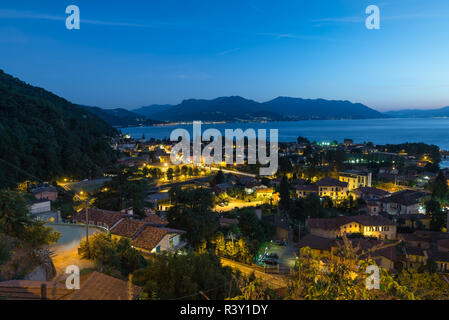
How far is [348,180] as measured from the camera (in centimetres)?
2448

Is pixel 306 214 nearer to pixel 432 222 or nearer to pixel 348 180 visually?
pixel 432 222

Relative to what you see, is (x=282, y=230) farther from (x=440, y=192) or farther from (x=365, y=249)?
(x=440, y=192)

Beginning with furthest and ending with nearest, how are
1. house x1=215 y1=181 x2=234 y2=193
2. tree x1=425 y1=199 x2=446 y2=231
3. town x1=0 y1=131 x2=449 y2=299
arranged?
1. house x1=215 y1=181 x2=234 y2=193
2. tree x1=425 y1=199 x2=446 y2=231
3. town x1=0 y1=131 x2=449 y2=299

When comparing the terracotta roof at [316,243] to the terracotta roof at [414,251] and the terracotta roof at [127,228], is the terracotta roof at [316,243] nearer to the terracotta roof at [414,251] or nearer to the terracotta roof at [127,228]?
the terracotta roof at [414,251]

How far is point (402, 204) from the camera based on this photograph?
18.8m

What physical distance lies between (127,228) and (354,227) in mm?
10978

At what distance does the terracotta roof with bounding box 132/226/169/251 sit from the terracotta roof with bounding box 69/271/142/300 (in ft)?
13.2

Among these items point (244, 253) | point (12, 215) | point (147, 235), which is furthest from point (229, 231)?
point (12, 215)

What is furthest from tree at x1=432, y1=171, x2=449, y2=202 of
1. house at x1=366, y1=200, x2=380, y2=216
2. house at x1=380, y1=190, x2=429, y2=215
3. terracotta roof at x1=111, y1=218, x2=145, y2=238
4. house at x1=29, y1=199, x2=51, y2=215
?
house at x1=29, y1=199, x2=51, y2=215

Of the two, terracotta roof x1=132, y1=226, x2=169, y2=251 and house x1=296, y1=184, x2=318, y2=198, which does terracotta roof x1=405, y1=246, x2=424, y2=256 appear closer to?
house x1=296, y1=184, x2=318, y2=198

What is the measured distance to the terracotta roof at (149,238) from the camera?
7.88 metres

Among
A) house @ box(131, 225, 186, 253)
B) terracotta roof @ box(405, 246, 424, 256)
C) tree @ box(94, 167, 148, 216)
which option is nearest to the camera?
house @ box(131, 225, 186, 253)

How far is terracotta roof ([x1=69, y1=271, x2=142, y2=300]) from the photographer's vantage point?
3.29 m

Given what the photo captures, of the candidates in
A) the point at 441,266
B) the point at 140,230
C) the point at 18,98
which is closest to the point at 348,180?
the point at 441,266
